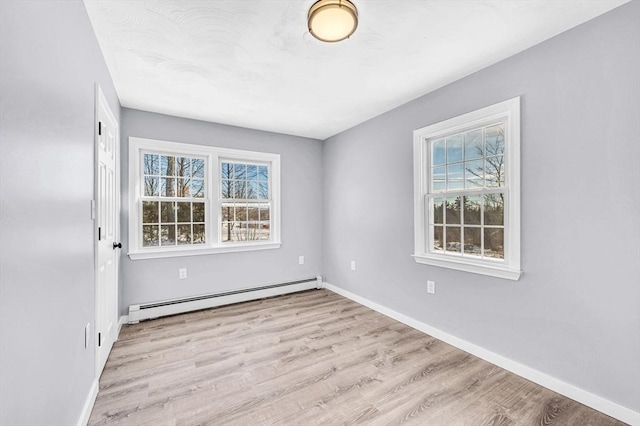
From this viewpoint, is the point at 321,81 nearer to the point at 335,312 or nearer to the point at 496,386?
the point at 335,312

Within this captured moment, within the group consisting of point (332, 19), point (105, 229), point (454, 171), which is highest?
point (332, 19)

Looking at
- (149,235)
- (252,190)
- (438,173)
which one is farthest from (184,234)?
(438,173)

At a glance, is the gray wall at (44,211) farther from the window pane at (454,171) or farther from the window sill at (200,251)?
the window pane at (454,171)

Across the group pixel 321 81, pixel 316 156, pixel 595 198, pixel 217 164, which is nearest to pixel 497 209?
pixel 595 198

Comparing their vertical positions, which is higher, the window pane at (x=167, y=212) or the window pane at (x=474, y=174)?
the window pane at (x=474, y=174)

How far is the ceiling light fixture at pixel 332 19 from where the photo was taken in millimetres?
1627

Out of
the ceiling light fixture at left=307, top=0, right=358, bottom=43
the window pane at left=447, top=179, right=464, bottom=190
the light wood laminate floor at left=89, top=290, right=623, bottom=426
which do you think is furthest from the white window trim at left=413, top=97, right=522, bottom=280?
the ceiling light fixture at left=307, top=0, right=358, bottom=43

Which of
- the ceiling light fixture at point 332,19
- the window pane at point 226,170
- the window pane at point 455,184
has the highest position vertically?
the ceiling light fixture at point 332,19

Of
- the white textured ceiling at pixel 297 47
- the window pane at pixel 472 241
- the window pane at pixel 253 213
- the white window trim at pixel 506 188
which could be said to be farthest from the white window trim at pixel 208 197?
the window pane at pixel 472 241

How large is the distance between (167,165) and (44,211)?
2590mm

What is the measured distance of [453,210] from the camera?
2801 mm

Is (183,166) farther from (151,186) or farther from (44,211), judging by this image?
(44,211)

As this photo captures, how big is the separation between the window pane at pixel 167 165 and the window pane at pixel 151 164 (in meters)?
0.04

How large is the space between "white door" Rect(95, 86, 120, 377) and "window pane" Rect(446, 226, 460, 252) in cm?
302
